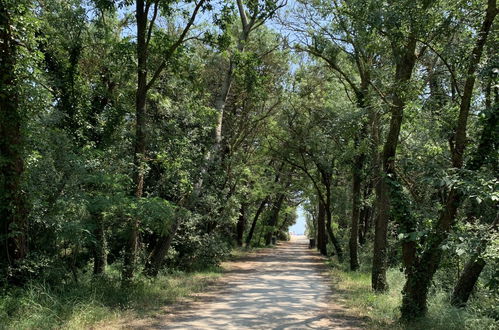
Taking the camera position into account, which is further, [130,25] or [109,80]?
Result: [130,25]

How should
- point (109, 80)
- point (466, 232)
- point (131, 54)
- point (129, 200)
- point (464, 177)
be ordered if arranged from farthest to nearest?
point (109, 80)
point (131, 54)
point (129, 200)
point (464, 177)
point (466, 232)

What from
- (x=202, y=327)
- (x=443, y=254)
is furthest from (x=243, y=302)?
(x=443, y=254)

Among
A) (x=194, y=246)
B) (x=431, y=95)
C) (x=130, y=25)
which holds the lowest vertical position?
(x=194, y=246)

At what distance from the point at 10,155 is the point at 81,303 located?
3244mm

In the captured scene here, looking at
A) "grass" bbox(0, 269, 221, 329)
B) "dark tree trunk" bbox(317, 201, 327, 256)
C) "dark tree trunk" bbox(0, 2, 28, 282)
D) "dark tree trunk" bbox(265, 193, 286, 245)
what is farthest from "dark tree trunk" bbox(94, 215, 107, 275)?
"dark tree trunk" bbox(265, 193, 286, 245)

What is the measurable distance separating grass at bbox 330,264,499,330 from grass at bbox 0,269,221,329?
4660 mm

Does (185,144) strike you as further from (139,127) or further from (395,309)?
(395,309)

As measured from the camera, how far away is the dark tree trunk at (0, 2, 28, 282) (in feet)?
27.7

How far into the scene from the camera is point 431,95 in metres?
11.7

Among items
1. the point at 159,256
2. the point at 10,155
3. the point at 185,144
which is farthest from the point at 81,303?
the point at 185,144

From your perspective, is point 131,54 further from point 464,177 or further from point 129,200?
point 464,177

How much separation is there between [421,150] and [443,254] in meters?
5.70

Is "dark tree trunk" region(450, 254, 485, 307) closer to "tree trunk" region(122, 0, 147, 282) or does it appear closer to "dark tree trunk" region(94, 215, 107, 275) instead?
"tree trunk" region(122, 0, 147, 282)

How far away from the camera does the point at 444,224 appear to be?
8.20 metres
